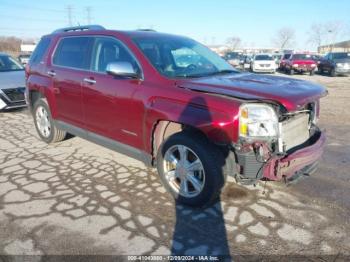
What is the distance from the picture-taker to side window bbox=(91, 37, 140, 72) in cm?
405

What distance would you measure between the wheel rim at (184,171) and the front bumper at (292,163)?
0.68 metres

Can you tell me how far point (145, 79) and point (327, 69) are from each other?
23.9 metres

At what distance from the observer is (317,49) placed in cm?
8162

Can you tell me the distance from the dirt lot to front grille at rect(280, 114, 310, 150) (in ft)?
2.29

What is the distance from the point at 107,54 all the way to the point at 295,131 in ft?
8.40

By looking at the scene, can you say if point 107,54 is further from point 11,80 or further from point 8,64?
point 8,64

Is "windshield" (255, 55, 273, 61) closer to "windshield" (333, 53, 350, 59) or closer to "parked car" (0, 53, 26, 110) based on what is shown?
"windshield" (333, 53, 350, 59)

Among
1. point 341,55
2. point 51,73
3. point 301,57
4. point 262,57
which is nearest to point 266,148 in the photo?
point 51,73

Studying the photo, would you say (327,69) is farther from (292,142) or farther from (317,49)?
(317,49)

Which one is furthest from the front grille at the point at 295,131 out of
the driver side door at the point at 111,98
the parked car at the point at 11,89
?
the parked car at the point at 11,89

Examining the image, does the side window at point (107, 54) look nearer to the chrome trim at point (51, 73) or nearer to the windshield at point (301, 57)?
the chrome trim at point (51, 73)

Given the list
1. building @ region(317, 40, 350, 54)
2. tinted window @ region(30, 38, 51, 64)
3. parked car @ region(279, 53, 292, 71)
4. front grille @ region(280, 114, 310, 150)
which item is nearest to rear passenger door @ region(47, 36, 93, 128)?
tinted window @ region(30, 38, 51, 64)

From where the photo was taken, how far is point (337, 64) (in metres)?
22.8

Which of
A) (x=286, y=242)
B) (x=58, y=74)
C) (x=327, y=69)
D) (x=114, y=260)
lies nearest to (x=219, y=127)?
(x=286, y=242)
